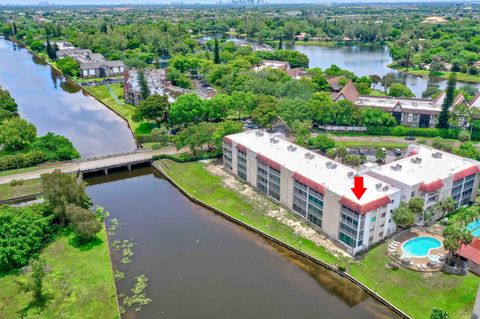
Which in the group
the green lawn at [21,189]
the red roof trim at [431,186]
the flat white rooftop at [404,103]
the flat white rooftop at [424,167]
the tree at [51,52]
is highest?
the tree at [51,52]

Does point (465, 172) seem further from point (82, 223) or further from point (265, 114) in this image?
point (82, 223)

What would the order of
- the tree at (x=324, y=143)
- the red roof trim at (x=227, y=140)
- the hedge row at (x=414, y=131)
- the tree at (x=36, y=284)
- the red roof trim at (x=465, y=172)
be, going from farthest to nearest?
the hedge row at (x=414, y=131) < the tree at (x=324, y=143) < the red roof trim at (x=227, y=140) < the red roof trim at (x=465, y=172) < the tree at (x=36, y=284)

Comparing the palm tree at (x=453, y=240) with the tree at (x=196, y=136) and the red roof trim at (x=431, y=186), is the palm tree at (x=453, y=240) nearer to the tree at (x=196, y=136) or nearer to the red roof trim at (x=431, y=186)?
the red roof trim at (x=431, y=186)

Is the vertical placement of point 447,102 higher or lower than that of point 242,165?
higher

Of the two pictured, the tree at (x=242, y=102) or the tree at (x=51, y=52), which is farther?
the tree at (x=51, y=52)

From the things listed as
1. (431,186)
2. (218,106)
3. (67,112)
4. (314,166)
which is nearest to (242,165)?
(314,166)

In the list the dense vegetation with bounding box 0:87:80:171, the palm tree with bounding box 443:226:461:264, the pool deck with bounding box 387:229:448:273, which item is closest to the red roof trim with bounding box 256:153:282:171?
the pool deck with bounding box 387:229:448:273

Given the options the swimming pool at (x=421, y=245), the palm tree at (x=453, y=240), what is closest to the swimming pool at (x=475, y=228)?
the swimming pool at (x=421, y=245)
